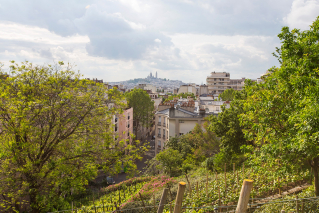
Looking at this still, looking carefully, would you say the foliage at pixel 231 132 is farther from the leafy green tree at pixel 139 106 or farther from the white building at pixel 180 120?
the leafy green tree at pixel 139 106

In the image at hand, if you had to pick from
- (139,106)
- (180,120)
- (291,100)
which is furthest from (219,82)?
(291,100)

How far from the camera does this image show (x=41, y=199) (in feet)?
37.2

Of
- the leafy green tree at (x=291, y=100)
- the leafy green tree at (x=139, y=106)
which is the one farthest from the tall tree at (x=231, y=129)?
the leafy green tree at (x=139, y=106)

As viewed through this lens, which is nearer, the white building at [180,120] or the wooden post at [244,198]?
the wooden post at [244,198]

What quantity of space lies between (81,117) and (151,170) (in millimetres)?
16831

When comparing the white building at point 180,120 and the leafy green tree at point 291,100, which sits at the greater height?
the leafy green tree at point 291,100

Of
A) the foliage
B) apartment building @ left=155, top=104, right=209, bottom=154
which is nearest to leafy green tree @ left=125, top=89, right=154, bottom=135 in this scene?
apartment building @ left=155, top=104, right=209, bottom=154

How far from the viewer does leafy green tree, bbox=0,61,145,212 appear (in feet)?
35.1

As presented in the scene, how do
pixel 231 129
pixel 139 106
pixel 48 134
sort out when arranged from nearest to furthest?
pixel 48 134 → pixel 231 129 → pixel 139 106

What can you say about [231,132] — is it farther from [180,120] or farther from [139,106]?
[139,106]


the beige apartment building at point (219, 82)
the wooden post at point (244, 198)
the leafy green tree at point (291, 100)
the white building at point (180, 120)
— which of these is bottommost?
the white building at point (180, 120)

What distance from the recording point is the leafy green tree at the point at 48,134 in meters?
10.7

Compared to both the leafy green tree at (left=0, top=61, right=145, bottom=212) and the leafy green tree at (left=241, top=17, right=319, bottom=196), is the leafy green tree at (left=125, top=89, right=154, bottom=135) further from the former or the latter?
the leafy green tree at (left=241, top=17, right=319, bottom=196)

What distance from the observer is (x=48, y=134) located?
1145cm
